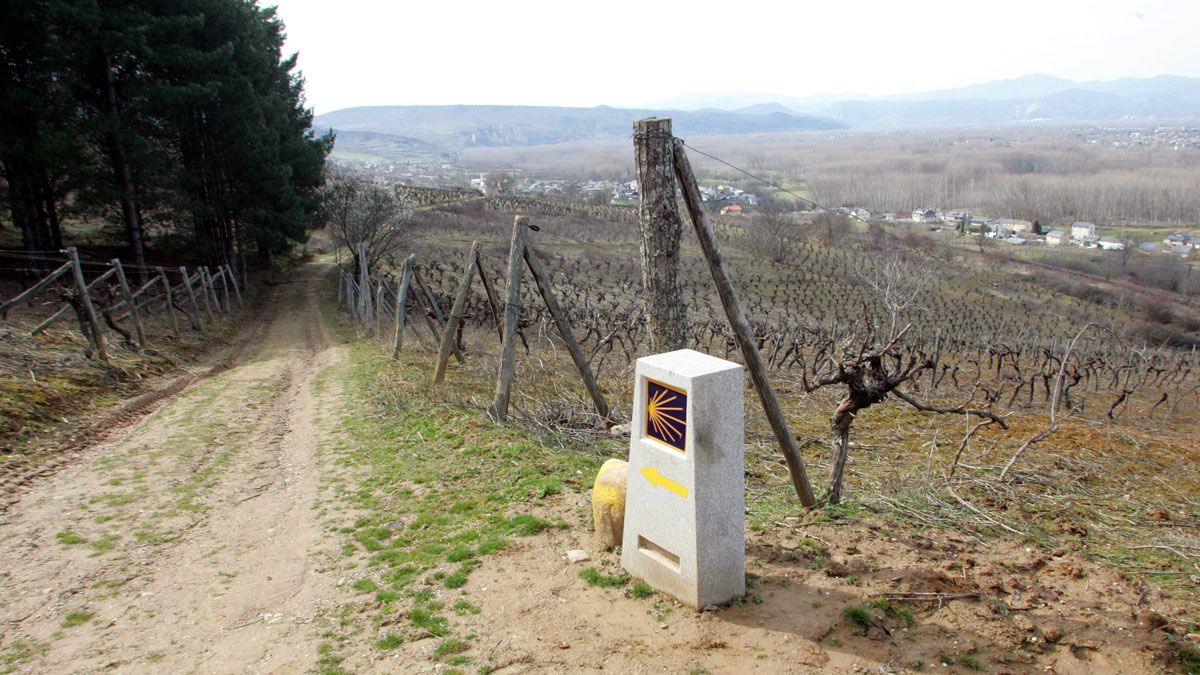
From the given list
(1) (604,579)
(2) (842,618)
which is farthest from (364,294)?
(2) (842,618)

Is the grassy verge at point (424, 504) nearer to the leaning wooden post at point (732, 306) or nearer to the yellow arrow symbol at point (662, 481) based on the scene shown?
the yellow arrow symbol at point (662, 481)

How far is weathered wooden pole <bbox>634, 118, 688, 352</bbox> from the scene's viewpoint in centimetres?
559

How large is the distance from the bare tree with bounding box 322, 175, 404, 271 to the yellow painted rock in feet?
81.7

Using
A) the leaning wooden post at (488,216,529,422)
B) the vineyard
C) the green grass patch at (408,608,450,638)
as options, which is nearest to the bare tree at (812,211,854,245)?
the vineyard

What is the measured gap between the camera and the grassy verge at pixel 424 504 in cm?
468

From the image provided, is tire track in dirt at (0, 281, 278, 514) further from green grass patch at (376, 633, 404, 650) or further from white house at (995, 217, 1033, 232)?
white house at (995, 217, 1033, 232)

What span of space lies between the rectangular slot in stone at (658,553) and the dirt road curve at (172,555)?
235 centimetres

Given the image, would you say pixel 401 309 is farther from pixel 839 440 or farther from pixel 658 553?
pixel 658 553

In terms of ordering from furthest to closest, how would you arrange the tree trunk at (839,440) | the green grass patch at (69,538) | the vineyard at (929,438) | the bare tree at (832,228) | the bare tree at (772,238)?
the bare tree at (832,228) → the bare tree at (772,238) → the green grass patch at (69,538) → the tree trunk at (839,440) → the vineyard at (929,438)

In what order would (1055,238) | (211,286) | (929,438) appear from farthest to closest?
(1055,238) → (211,286) → (929,438)

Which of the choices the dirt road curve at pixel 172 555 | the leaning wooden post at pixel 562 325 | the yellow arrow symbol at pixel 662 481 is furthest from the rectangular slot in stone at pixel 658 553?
the leaning wooden post at pixel 562 325

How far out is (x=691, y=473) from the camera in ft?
13.5

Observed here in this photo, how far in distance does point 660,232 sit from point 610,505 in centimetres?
241

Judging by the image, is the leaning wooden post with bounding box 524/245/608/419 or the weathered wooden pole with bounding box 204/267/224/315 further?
the weathered wooden pole with bounding box 204/267/224/315
